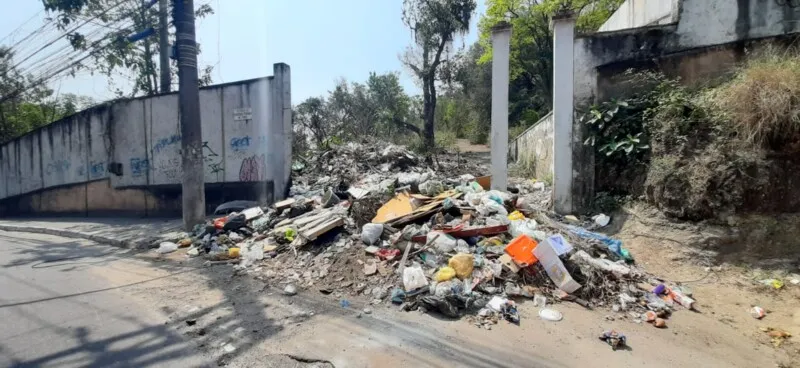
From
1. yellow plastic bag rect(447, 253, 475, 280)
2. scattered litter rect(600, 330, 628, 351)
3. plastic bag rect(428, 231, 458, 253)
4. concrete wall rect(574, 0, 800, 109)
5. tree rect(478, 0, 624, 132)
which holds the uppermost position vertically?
tree rect(478, 0, 624, 132)

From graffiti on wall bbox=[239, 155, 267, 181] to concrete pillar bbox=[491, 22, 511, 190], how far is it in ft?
15.6

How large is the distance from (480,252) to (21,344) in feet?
13.4

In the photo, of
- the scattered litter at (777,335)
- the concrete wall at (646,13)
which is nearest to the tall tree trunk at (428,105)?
the concrete wall at (646,13)

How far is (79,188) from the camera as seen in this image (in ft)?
39.8

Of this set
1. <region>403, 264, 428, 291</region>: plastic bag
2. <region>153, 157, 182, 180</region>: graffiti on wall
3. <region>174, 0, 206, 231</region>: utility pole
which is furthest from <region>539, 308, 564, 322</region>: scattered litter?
<region>153, 157, 182, 180</region>: graffiti on wall

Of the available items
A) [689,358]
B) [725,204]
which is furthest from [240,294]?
[725,204]

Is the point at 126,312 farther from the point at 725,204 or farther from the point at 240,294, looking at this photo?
the point at 725,204

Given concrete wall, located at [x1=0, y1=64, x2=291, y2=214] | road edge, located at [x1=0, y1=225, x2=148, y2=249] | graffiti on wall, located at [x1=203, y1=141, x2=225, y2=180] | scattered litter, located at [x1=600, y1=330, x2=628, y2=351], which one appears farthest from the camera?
graffiti on wall, located at [x1=203, y1=141, x2=225, y2=180]

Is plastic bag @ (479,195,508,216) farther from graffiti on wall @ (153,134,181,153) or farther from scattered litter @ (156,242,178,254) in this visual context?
graffiti on wall @ (153,134,181,153)

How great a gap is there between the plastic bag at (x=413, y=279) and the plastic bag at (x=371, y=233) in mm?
923

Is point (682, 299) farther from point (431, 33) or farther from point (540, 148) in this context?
point (431, 33)

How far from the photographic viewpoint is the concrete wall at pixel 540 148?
9.57 metres

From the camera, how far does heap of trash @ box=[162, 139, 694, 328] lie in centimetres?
391

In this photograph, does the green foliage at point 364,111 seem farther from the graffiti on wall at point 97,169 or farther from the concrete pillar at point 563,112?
the concrete pillar at point 563,112
